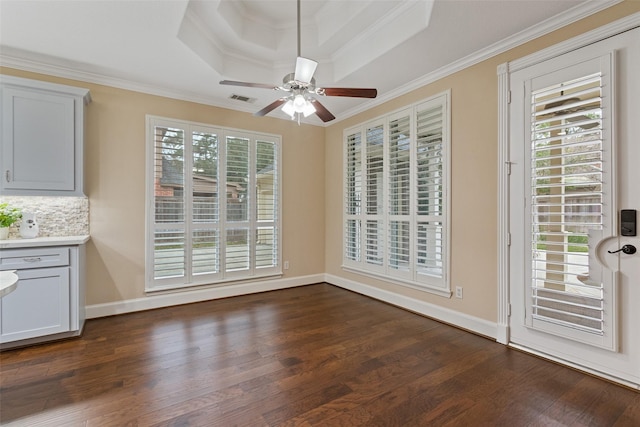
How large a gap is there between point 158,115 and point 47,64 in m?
1.11

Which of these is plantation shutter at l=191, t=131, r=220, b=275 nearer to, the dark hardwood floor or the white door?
the dark hardwood floor

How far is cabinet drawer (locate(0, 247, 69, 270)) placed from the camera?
2684mm

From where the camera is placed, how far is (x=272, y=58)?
11.9ft

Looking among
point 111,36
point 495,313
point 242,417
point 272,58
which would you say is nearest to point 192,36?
point 111,36

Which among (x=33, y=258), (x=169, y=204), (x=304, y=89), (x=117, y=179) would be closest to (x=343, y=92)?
(x=304, y=89)

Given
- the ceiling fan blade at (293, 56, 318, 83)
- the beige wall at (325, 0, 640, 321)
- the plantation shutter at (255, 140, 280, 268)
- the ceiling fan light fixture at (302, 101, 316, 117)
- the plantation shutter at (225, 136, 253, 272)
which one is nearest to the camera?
the ceiling fan blade at (293, 56, 318, 83)

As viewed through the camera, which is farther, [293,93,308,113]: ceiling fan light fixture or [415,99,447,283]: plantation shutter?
[415,99,447,283]: plantation shutter

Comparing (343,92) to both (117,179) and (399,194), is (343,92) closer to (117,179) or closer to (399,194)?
(399,194)

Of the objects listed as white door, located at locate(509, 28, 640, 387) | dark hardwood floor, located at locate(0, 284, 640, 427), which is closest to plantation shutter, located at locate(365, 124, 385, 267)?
dark hardwood floor, located at locate(0, 284, 640, 427)

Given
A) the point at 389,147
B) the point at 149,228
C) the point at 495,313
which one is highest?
the point at 389,147

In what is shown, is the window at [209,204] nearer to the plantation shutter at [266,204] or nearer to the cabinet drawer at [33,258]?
the plantation shutter at [266,204]

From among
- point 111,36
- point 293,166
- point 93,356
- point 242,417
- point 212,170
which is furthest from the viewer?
point 293,166

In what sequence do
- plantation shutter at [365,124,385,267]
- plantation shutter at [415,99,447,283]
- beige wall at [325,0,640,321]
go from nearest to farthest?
beige wall at [325,0,640,321]
plantation shutter at [415,99,447,283]
plantation shutter at [365,124,385,267]

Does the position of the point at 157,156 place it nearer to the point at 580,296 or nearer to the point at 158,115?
the point at 158,115
